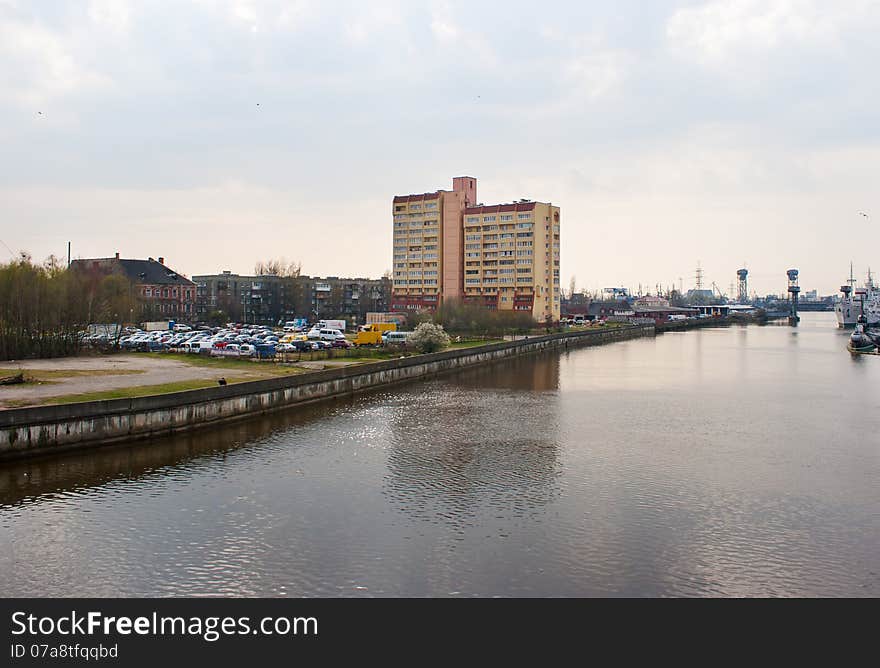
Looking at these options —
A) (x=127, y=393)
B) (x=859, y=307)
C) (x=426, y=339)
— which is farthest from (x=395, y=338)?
(x=859, y=307)

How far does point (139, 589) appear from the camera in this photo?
15484 millimetres

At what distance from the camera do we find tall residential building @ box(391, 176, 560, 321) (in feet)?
394

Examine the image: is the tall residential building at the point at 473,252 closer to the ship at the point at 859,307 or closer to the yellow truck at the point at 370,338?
the yellow truck at the point at 370,338

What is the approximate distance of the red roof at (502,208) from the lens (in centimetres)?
12038

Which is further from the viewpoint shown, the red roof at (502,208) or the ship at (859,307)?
the ship at (859,307)

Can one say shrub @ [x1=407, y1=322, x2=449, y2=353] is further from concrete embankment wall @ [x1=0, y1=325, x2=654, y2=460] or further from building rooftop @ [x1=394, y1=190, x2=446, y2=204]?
building rooftop @ [x1=394, y1=190, x2=446, y2=204]

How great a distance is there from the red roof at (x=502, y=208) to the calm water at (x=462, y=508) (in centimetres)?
8460

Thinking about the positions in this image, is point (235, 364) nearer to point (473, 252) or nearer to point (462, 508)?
point (462, 508)

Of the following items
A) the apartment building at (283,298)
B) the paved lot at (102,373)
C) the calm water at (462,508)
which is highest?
the apartment building at (283,298)

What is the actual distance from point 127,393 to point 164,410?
8.32ft

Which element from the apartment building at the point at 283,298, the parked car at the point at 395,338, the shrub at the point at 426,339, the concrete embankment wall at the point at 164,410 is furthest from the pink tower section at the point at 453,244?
the concrete embankment wall at the point at 164,410

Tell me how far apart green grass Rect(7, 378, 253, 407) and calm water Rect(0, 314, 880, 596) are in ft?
10.5

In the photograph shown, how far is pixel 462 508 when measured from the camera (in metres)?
21.2
